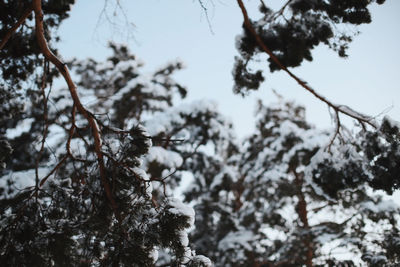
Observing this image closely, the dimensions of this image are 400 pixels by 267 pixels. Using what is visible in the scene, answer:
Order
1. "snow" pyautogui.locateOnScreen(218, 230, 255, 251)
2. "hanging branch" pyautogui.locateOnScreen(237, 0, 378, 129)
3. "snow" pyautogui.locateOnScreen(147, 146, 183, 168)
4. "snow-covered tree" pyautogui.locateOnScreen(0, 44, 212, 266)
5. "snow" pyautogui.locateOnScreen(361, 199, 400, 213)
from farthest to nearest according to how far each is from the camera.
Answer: "snow" pyautogui.locateOnScreen(218, 230, 255, 251), "snow" pyautogui.locateOnScreen(361, 199, 400, 213), "snow" pyautogui.locateOnScreen(147, 146, 183, 168), "hanging branch" pyautogui.locateOnScreen(237, 0, 378, 129), "snow-covered tree" pyautogui.locateOnScreen(0, 44, 212, 266)

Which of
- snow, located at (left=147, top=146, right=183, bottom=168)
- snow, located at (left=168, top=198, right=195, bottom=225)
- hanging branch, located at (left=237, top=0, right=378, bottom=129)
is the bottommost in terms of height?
snow, located at (left=168, top=198, right=195, bottom=225)

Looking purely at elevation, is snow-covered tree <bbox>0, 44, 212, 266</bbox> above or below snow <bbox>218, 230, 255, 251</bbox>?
below

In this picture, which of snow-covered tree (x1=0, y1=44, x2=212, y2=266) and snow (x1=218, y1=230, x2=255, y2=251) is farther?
snow (x1=218, y1=230, x2=255, y2=251)

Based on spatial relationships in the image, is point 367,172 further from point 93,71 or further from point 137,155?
point 93,71

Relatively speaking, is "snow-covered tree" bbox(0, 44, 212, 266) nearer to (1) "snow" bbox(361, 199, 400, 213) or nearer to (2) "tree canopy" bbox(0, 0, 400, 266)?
(2) "tree canopy" bbox(0, 0, 400, 266)

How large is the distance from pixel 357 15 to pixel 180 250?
12.5 feet

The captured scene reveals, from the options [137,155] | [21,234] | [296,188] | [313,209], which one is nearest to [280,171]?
[296,188]

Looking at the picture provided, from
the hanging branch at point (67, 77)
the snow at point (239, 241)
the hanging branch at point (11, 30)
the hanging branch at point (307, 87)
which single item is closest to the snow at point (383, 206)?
the snow at point (239, 241)

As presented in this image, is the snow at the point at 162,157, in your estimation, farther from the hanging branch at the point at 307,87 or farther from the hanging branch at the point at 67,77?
the hanging branch at the point at 307,87

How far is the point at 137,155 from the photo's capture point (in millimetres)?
3186

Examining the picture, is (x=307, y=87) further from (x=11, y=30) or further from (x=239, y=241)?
(x=239, y=241)

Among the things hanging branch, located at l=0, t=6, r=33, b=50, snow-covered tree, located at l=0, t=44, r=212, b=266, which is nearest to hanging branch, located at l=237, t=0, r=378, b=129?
snow-covered tree, located at l=0, t=44, r=212, b=266

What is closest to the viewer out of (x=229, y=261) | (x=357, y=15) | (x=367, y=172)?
(x=357, y=15)

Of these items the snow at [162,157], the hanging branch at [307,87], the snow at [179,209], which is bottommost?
the snow at [179,209]
